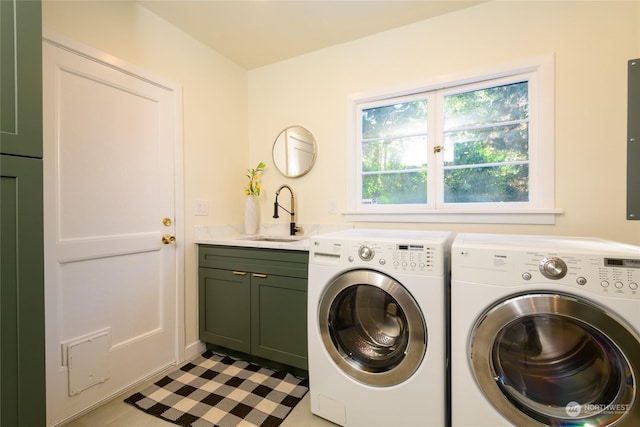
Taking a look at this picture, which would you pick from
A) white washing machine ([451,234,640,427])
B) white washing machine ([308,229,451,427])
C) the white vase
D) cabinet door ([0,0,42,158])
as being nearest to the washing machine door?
Answer: white washing machine ([451,234,640,427])

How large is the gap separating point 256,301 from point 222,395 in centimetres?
56

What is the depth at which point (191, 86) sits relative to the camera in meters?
2.21

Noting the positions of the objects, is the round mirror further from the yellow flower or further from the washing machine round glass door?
the washing machine round glass door

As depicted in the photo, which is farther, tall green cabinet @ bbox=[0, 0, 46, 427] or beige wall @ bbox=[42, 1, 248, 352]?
beige wall @ bbox=[42, 1, 248, 352]

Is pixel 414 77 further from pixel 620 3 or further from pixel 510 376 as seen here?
pixel 510 376

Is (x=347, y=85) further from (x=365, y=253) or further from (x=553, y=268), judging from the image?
(x=553, y=268)

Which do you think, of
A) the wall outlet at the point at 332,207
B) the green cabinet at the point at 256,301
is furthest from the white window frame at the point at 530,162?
the green cabinet at the point at 256,301

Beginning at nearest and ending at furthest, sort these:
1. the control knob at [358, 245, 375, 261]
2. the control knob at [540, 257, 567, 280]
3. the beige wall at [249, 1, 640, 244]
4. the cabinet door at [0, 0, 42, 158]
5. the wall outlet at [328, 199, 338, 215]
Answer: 1. the cabinet door at [0, 0, 42, 158]
2. the control knob at [540, 257, 567, 280]
3. the control knob at [358, 245, 375, 261]
4. the beige wall at [249, 1, 640, 244]
5. the wall outlet at [328, 199, 338, 215]

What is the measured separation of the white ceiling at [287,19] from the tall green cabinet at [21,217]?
1.21 metres

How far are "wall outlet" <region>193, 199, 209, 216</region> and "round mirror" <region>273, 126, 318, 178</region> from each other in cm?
70

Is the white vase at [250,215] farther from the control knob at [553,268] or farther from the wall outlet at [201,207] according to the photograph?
the control knob at [553,268]

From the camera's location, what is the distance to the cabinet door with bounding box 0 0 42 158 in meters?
0.88

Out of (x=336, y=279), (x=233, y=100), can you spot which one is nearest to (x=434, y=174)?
(x=336, y=279)

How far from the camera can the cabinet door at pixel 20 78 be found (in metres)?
0.88
